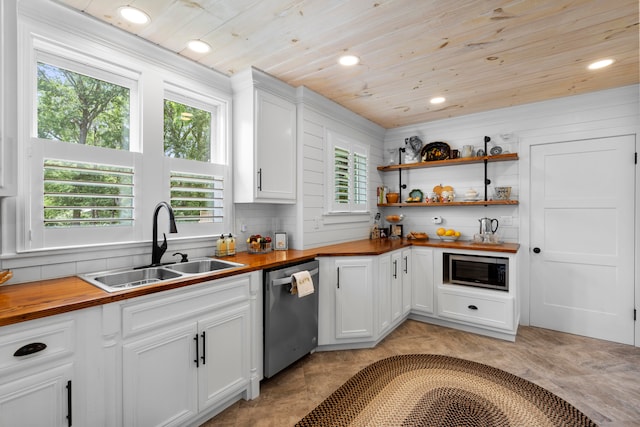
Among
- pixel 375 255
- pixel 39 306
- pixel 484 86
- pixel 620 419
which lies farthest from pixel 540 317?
pixel 39 306

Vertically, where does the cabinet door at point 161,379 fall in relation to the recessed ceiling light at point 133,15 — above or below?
below

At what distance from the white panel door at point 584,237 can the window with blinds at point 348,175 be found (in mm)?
2004

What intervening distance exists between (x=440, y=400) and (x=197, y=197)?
2.50m

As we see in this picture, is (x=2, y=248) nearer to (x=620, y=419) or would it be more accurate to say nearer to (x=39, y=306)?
(x=39, y=306)

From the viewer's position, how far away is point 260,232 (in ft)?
10.5

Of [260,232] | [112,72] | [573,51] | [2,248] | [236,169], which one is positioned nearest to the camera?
[2,248]

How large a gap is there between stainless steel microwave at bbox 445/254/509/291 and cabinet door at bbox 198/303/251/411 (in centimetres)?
246

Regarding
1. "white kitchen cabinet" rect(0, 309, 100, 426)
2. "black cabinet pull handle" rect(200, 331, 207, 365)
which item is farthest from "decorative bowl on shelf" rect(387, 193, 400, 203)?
"white kitchen cabinet" rect(0, 309, 100, 426)

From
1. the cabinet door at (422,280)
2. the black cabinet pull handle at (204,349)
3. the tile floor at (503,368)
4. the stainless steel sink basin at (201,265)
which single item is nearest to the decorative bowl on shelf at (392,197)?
the cabinet door at (422,280)

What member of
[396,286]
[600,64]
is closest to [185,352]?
[396,286]

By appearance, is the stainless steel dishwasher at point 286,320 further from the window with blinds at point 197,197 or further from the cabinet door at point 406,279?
the cabinet door at point 406,279

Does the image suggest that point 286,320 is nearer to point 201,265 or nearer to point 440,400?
point 201,265

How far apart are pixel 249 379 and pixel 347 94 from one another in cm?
283

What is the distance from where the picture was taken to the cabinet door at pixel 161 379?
5.22 feet
